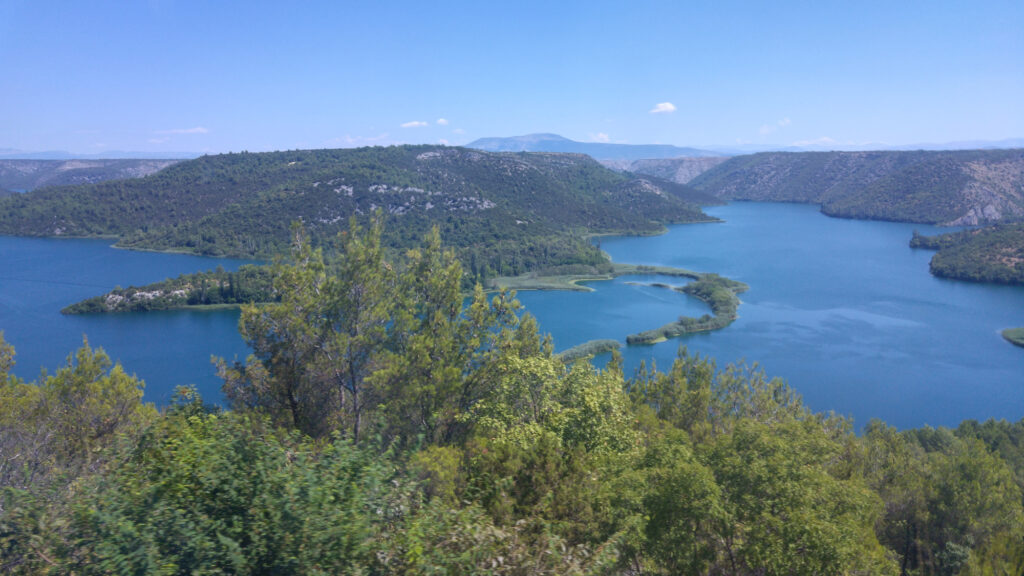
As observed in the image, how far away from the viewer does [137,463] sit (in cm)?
397

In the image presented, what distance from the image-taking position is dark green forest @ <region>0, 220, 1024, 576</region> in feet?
10.4

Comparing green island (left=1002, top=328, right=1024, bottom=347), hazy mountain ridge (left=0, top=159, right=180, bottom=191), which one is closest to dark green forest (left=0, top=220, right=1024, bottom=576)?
green island (left=1002, top=328, right=1024, bottom=347)

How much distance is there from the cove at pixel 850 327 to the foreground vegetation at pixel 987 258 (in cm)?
157

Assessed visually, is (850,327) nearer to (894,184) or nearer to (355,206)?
(355,206)

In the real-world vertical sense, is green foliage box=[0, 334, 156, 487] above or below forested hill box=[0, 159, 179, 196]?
below

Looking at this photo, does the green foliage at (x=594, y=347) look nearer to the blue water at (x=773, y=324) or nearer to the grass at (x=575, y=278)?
the blue water at (x=773, y=324)

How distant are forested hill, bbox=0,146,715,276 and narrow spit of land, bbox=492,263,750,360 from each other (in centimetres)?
441

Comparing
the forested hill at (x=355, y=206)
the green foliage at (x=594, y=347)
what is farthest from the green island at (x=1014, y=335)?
the forested hill at (x=355, y=206)

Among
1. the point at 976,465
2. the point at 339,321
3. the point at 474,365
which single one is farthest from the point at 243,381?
the point at 976,465

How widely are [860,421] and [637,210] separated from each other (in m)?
76.6

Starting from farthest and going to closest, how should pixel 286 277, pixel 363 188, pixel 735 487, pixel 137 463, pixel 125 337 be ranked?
pixel 363 188, pixel 125 337, pixel 286 277, pixel 735 487, pixel 137 463

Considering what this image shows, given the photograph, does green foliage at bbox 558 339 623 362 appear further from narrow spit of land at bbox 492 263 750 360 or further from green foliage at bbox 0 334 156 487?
green foliage at bbox 0 334 156 487

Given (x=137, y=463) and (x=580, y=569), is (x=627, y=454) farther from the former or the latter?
(x=137, y=463)

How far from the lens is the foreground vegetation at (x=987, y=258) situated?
53219 millimetres
